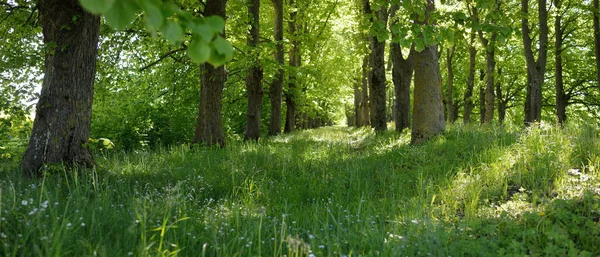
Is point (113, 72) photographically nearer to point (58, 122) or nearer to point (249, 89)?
point (58, 122)

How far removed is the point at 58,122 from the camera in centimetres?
642

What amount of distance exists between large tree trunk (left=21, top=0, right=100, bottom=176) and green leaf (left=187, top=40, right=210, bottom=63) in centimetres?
564

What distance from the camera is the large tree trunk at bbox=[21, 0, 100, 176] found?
634 cm

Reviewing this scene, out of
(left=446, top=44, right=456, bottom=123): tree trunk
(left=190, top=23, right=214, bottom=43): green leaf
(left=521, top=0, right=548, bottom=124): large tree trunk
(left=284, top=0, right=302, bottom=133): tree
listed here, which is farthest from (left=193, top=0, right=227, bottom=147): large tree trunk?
(left=446, top=44, right=456, bottom=123): tree trunk

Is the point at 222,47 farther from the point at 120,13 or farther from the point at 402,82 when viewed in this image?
the point at 402,82

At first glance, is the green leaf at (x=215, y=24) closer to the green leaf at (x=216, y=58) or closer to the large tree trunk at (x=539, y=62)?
the green leaf at (x=216, y=58)

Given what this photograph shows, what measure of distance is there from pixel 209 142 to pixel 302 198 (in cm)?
685

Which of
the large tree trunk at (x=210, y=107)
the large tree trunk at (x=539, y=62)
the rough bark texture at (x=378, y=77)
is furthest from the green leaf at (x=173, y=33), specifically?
the rough bark texture at (x=378, y=77)

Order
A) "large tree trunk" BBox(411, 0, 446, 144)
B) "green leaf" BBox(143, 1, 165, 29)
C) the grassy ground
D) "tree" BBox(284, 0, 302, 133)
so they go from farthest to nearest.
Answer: "tree" BBox(284, 0, 302, 133), "large tree trunk" BBox(411, 0, 446, 144), the grassy ground, "green leaf" BBox(143, 1, 165, 29)

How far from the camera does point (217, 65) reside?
69.7 inches

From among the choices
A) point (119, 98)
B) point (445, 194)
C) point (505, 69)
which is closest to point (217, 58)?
point (445, 194)

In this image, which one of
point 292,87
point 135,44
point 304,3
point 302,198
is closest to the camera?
point 302,198

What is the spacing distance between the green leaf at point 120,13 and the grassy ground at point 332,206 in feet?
4.77

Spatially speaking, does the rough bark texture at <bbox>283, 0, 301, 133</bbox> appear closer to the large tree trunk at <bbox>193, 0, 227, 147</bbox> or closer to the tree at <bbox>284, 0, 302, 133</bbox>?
the tree at <bbox>284, 0, 302, 133</bbox>
